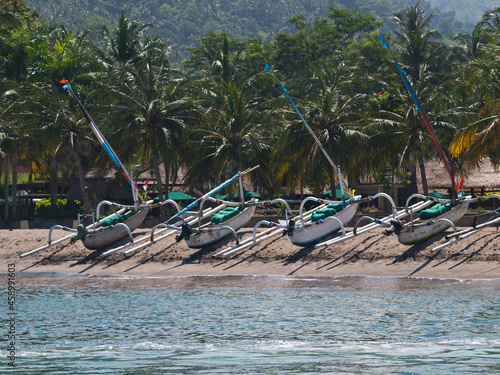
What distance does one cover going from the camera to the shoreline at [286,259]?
858 inches

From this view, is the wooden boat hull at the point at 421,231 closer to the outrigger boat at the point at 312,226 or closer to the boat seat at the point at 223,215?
the outrigger boat at the point at 312,226

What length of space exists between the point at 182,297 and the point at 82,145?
19453 millimetres

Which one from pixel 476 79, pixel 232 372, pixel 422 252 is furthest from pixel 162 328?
pixel 476 79

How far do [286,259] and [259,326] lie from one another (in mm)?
8483

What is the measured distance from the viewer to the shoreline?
21781 mm

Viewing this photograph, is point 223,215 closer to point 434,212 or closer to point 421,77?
point 434,212

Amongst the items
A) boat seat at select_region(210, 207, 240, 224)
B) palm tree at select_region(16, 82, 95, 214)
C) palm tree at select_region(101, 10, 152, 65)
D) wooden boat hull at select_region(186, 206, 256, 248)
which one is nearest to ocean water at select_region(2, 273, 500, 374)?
wooden boat hull at select_region(186, 206, 256, 248)

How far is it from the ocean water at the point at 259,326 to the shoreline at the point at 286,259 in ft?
2.89

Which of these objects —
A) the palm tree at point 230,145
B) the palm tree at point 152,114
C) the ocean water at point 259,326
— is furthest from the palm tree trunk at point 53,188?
the ocean water at point 259,326

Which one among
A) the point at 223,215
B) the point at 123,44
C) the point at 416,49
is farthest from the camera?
the point at 416,49

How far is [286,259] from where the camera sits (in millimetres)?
24688

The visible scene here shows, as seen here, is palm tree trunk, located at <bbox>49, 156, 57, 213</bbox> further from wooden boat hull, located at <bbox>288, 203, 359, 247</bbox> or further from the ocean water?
wooden boat hull, located at <bbox>288, 203, 359, 247</bbox>

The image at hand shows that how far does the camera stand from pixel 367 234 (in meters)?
25.1

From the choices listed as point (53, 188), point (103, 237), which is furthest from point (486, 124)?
point (53, 188)
